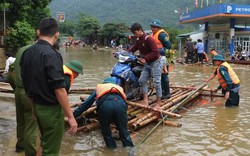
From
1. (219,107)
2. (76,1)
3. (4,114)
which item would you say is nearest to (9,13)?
(4,114)

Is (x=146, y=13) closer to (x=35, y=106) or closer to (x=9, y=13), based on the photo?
(x=9, y=13)

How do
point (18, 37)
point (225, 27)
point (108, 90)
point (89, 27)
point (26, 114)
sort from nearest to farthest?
point (26, 114) < point (108, 90) < point (18, 37) < point (225, 27) < point (89, 27)

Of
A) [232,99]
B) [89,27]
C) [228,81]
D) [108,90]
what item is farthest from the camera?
[89,27]

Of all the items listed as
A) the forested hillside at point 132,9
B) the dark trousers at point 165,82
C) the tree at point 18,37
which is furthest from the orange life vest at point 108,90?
the forested hillside at point 132,9

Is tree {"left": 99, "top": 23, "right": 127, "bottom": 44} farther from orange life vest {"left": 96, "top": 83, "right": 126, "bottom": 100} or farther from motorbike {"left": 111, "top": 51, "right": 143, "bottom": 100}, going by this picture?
orange life vest {"left": 96, "top": 83, "right": 126, "bottom": 100}

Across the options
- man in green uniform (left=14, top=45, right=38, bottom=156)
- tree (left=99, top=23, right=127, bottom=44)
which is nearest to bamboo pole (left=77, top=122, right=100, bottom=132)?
man in green uniform (left=14, top=45, right=38, bottom=156)

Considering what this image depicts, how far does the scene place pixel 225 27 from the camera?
33.7m

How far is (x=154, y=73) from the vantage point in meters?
6.87

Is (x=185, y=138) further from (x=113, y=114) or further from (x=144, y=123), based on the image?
(x=113, y=114)

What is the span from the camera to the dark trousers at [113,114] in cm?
481

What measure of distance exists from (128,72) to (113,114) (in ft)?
6.62

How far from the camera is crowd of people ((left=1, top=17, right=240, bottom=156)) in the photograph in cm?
322

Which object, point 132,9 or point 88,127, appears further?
point 132,9

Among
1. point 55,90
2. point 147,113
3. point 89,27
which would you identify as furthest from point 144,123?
point 89,27
